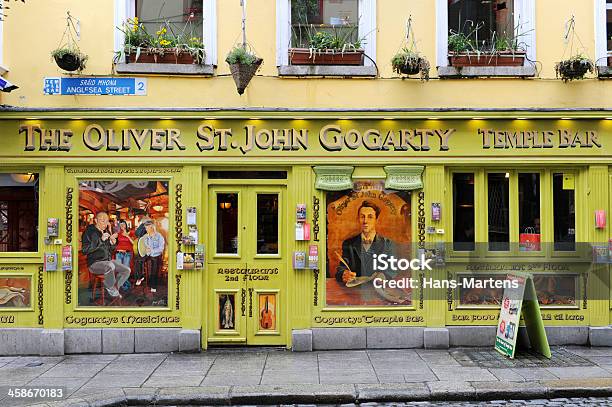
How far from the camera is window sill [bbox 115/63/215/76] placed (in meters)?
10.7

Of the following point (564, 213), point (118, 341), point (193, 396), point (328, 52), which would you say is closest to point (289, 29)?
point (328, 52)

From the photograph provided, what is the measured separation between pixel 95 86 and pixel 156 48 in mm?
1136

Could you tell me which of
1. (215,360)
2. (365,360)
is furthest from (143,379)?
(365,360)

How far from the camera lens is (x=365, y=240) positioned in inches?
434

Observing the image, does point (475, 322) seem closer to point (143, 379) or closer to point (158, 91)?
point (143, 379)

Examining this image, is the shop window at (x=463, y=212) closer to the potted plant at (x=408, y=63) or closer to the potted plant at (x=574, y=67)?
the potted plant at (x=408, y=63)

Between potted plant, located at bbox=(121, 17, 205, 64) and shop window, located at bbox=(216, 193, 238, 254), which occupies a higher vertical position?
potted plant, located at bbox=(121, 17, 205, 64)

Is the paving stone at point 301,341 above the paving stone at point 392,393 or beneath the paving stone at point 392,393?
above

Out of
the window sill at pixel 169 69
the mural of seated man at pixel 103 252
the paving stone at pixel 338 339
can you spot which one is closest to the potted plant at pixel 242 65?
the window sill at pixel 169 69

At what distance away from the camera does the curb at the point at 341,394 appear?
330 inches

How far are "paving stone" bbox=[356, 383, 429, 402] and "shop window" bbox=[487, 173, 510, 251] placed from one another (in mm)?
3412

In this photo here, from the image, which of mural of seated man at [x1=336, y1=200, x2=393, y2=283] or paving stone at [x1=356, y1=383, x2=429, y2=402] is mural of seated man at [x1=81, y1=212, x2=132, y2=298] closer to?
mural of seated man at [x1=336, y1=200, x2=393, y2=283]

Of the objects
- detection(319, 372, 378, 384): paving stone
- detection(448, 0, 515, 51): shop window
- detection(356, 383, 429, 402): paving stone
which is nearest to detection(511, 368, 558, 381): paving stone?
detection(356, 383, 429, 402): paving stone

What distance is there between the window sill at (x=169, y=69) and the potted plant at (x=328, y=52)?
1.40m
